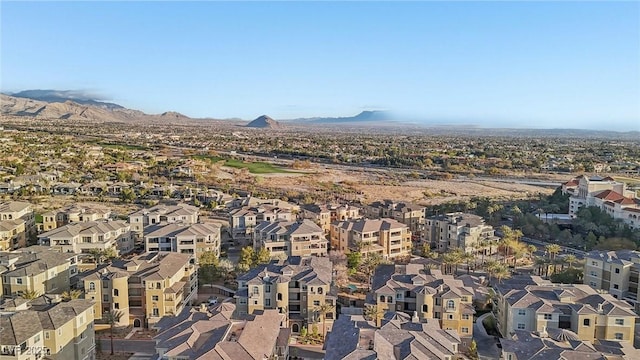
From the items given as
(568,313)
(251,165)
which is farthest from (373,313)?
(251,165)

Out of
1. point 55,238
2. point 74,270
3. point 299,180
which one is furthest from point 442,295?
point 299,180

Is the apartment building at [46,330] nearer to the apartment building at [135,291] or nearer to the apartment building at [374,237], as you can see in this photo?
the apartment building at [135,291]

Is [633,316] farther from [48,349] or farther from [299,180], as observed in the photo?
[299,180]

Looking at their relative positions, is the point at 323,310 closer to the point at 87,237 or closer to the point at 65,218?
the point at 87,237

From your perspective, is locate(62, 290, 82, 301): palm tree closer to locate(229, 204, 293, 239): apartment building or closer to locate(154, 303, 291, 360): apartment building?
locate(154, 303, 291, 360): apartment building

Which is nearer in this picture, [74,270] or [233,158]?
[74,270]

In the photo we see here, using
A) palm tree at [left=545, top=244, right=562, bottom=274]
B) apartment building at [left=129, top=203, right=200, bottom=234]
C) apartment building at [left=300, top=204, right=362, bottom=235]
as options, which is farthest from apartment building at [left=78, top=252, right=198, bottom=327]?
palm tree at [left=545, top=244, right=562, bottom=274]
